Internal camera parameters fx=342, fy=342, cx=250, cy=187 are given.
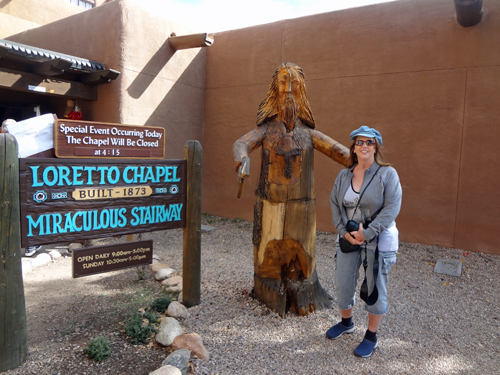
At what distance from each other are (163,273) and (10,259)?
75.8 inches

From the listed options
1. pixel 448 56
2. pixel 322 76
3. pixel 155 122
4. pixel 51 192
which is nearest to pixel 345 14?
pixel 322 76

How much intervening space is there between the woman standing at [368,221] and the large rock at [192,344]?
3.52 feet

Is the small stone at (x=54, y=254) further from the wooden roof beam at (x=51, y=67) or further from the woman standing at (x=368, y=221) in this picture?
the woman standing at (x=368, y=221)

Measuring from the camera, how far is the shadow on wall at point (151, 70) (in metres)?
5.89

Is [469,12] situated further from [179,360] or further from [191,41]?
[179,360]

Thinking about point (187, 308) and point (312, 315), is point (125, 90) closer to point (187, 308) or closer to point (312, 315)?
point (187, 308)

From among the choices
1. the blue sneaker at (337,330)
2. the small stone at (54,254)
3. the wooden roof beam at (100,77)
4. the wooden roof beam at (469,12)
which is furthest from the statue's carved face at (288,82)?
the small stone at (54,254)

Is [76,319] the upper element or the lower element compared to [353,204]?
lower

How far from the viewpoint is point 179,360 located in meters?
2.25

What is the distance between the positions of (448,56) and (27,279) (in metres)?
6.30

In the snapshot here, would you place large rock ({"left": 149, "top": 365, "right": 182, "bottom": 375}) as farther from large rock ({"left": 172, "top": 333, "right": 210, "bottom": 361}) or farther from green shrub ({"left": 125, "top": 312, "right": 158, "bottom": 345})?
green shrub ({"left": 125, "top": 312, "right": 158, "bottom": 345})

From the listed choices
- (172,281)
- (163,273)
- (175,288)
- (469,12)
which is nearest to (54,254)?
(163,273)

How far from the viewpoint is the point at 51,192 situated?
239 cm

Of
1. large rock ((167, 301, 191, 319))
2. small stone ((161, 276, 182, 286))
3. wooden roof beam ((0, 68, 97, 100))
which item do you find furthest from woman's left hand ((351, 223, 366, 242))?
wooden roof beam ((0, 68, 97, 100))
